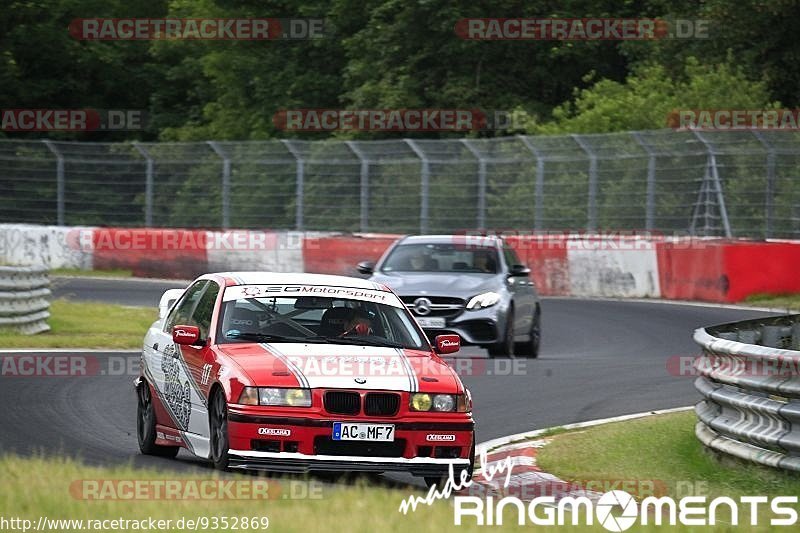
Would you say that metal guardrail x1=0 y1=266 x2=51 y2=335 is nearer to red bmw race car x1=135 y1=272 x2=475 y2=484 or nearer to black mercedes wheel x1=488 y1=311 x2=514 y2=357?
black mercedes wheel x1=488 y1=311 x2=514 y2=357

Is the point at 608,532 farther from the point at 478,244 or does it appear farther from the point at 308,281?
the point at 478,244

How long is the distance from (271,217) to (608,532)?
2871 centimetres

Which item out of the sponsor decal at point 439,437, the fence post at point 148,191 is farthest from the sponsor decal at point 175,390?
the fence post at point 148,191

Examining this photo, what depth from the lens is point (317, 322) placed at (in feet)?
35.9

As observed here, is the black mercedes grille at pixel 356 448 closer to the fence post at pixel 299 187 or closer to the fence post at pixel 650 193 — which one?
the fence post at pixel 650 193

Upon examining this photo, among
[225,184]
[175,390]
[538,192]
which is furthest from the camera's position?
[225,184]

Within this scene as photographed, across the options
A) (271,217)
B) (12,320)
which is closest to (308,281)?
(12,320)

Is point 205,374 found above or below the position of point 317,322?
A: below

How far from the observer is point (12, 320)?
21.0m

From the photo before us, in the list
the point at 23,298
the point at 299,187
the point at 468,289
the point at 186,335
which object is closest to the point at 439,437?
the point at 186,335

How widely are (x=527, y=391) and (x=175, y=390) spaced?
217 inches

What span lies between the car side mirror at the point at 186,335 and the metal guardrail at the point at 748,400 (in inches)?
130

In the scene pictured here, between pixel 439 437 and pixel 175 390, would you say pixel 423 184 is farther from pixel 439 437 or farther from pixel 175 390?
pixel 439 437

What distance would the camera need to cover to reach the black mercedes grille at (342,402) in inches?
379
